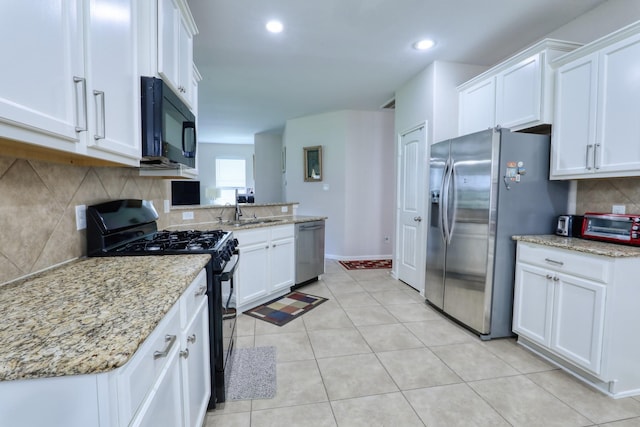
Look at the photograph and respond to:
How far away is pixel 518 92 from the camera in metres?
2.55

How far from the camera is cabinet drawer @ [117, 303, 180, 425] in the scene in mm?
681

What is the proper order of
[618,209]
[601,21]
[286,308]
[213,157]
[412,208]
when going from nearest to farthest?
[618,209], [601,21], [286,308], [412,208], [213,157]

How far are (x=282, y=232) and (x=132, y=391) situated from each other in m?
2.69

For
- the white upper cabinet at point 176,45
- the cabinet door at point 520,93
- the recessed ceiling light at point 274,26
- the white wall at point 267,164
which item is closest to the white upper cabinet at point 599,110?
the cabinet door at point 520,93

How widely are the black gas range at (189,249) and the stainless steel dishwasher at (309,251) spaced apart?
5.79ft

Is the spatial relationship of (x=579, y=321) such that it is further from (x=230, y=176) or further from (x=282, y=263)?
(x=230, y=176)

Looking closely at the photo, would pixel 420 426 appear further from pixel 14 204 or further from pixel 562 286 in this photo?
pixel 14 204

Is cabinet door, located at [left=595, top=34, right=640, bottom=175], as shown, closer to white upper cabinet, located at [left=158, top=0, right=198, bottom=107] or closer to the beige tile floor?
the beige tile floor

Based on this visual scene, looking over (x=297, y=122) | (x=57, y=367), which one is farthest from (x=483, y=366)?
(x=297, y=122)

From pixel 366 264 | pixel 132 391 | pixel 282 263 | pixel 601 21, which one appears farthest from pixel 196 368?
pixel 366 264

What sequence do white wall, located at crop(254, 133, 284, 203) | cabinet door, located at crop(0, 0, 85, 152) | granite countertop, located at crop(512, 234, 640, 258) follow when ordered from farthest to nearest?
1. white wall, located at crop(254, 133, 284, 203)
2. granite countertop, located at crop(512, 234, 640, 258)
3. cabinet door, located at crop(0, 0, 85, 152)

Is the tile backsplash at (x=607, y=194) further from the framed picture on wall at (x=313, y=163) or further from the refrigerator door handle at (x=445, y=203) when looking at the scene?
the framed picture on wall at (x=313, y=163)

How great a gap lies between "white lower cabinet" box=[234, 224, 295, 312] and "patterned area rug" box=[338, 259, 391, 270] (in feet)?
4.84

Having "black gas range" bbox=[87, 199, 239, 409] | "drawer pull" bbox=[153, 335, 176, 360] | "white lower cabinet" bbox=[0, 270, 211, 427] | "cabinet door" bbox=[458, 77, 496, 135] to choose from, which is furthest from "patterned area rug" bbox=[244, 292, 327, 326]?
"cabinet door" bbox=[458, 77, 496, 135]
